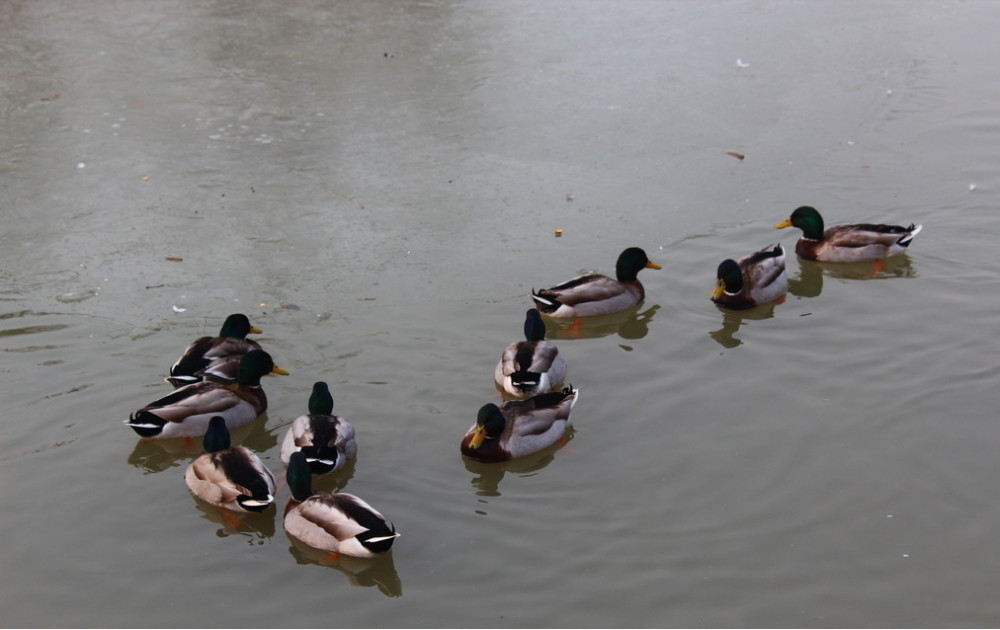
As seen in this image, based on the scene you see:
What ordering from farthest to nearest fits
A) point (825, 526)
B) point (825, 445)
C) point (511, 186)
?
point (511, 186) < point (825, 445) < point (825, 526)

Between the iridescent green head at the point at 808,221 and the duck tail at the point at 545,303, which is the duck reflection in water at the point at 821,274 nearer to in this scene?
the iridescent green head at the point at 808,221

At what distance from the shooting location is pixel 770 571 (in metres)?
5.26

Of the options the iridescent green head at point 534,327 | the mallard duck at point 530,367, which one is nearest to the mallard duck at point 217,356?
the mallard duck at point 530,367

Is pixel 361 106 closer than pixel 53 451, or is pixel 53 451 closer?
pixel 53 451

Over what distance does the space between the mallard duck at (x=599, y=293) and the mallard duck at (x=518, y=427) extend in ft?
4.31

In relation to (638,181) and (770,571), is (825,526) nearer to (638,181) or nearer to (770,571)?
(770,571)

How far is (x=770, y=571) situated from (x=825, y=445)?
4.26 ft

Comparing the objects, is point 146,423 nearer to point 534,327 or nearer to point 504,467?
point 504,467

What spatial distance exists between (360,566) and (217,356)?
231 cm

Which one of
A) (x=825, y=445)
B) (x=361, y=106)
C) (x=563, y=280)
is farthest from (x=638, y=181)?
(x=825, y=445)

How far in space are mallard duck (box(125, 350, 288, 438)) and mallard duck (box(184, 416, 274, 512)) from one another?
1.34 feet

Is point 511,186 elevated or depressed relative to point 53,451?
elevated

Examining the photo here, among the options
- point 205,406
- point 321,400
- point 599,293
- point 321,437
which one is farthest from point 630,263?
point 205,406

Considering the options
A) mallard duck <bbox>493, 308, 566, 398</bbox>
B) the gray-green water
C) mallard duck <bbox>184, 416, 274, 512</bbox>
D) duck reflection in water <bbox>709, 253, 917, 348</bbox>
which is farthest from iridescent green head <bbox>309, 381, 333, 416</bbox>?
duck reflection in water <bbox>709, 253, 917, 348</bbox>
